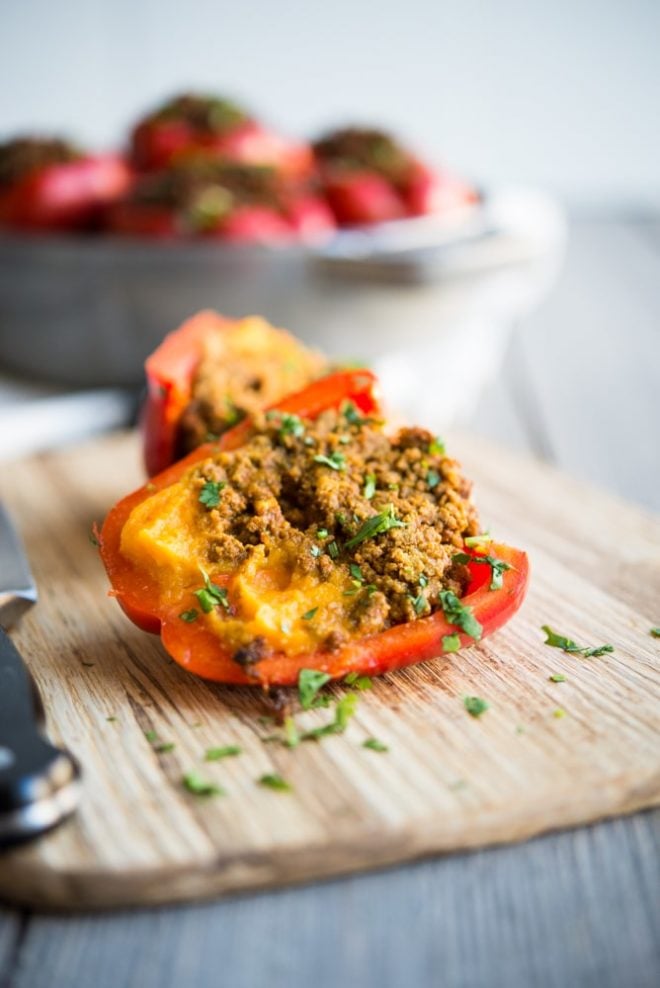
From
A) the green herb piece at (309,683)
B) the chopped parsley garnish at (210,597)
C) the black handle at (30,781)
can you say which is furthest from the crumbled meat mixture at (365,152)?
the black handle at (30,781)

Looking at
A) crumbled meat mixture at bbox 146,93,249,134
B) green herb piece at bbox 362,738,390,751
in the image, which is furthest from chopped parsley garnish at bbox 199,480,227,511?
crumbled meat mixture at bbox 146,93,249,134

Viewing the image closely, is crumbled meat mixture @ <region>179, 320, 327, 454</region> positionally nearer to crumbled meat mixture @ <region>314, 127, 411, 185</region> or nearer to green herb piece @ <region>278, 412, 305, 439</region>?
green herb piece @ <region>278, 412, 305, 439</region>

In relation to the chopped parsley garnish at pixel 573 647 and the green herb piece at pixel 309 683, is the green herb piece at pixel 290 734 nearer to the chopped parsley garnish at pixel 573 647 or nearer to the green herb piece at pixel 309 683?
the green herb piece at pixel 309 683

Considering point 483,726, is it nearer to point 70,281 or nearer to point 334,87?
point 70,281

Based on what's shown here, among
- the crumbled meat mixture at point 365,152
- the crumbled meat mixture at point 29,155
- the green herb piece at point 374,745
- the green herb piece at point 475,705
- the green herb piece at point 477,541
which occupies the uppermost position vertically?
the crumbled meat mixture at point 29,155

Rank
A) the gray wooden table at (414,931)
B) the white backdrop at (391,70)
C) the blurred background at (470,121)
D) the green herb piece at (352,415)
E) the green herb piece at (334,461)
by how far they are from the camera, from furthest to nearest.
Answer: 1. the white backdrop at (391,70)
2. the blurred background at (470,121)
3. the green herb piece at (352,415)
4. the green herb piece at (334,461)
5. the gray wooden table at (414,931)

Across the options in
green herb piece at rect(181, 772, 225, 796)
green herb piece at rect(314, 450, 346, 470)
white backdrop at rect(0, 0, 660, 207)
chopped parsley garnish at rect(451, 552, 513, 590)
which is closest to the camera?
green herb piece at rect(181, 772, 225, 796)
